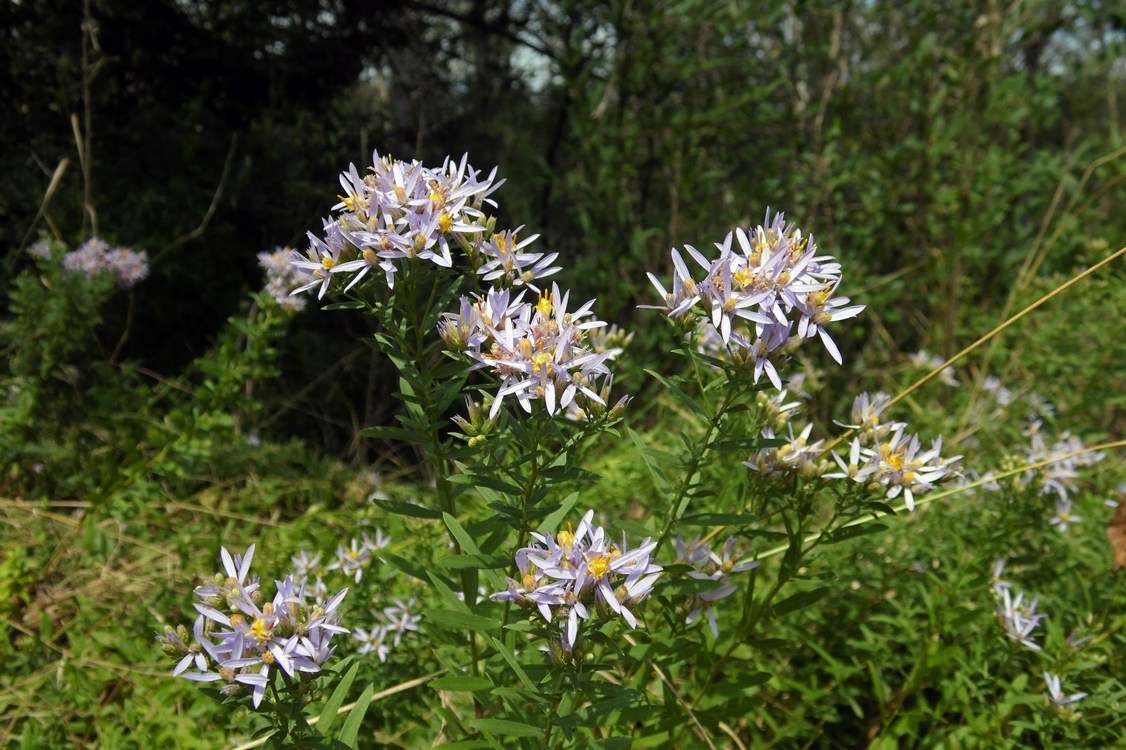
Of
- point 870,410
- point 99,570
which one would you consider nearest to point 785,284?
point 870,410

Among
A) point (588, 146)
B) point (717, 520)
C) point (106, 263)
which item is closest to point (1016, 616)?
point (717, 520)

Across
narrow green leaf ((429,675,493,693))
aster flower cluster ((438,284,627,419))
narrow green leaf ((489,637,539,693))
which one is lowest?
narrow green leaf ((429,675,493,693))

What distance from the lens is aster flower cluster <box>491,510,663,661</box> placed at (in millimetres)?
1235

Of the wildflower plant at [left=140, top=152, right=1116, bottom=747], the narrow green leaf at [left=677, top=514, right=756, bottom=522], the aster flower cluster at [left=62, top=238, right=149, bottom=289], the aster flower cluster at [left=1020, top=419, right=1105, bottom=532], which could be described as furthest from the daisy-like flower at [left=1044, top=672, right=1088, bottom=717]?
the aster flower cluster at [left=62, top=238, right=149, bottom=289]

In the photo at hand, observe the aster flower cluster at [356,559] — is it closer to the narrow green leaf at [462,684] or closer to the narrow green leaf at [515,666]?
the narrow green leaf at [462,684]

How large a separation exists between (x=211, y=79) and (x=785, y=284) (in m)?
4.12

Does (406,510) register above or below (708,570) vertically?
above

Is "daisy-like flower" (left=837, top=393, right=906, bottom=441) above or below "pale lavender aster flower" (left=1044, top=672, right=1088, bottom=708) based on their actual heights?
above

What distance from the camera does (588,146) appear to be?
416 cm

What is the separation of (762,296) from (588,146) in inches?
117

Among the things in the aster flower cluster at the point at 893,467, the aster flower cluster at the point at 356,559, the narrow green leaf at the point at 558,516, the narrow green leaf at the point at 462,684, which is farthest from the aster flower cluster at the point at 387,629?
the aster flower cluster at the point at 893,467

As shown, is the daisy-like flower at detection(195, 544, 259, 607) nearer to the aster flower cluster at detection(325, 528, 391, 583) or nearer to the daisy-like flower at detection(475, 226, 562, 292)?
the daisy-like flower at detection(475, 226, 562, 292)

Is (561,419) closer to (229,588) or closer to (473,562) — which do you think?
(473,562)

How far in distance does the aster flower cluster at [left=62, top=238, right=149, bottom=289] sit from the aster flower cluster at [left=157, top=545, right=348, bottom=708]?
229cm
